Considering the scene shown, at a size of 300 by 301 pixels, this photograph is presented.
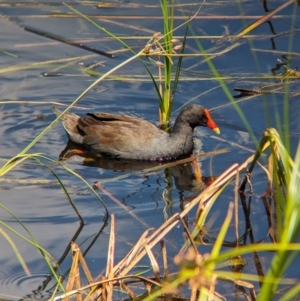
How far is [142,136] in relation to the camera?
8336mm

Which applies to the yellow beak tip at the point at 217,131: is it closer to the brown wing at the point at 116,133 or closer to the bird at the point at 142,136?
the bird at the point at 142,136

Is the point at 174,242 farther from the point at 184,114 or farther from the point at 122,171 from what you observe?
the point at 184,114

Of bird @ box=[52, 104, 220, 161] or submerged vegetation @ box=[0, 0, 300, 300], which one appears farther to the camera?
bird @ box=[52, 104, 220, 161]

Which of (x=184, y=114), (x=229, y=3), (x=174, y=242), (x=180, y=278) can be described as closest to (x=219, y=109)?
(x=184, y=114)

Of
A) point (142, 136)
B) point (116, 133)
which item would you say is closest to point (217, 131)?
point (142, 136)

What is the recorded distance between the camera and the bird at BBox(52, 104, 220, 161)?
27.2 feet

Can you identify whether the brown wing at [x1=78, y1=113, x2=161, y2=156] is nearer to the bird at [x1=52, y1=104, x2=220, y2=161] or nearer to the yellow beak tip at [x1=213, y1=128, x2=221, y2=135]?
the bird at [x1=52, y1=104, x2=220, y2=161]

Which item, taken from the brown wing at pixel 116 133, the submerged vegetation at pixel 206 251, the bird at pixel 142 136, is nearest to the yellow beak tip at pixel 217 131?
the bird at pixel 142 136

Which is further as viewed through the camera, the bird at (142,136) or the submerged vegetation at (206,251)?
the bird at (142,136)

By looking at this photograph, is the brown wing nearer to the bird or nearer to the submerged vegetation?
the bird

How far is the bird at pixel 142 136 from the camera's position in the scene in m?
8.28

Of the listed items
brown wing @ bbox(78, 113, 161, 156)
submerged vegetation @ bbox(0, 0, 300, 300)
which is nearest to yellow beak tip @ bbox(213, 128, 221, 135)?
→ brown wing @ bbox(78, 113, 161, 156)

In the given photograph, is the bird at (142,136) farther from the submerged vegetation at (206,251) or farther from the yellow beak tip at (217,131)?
the submerged vegetation at (206,251)

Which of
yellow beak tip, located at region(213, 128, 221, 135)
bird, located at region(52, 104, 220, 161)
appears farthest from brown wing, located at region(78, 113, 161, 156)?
yellow beak tip, located at region(213, 128, 221, 135)
